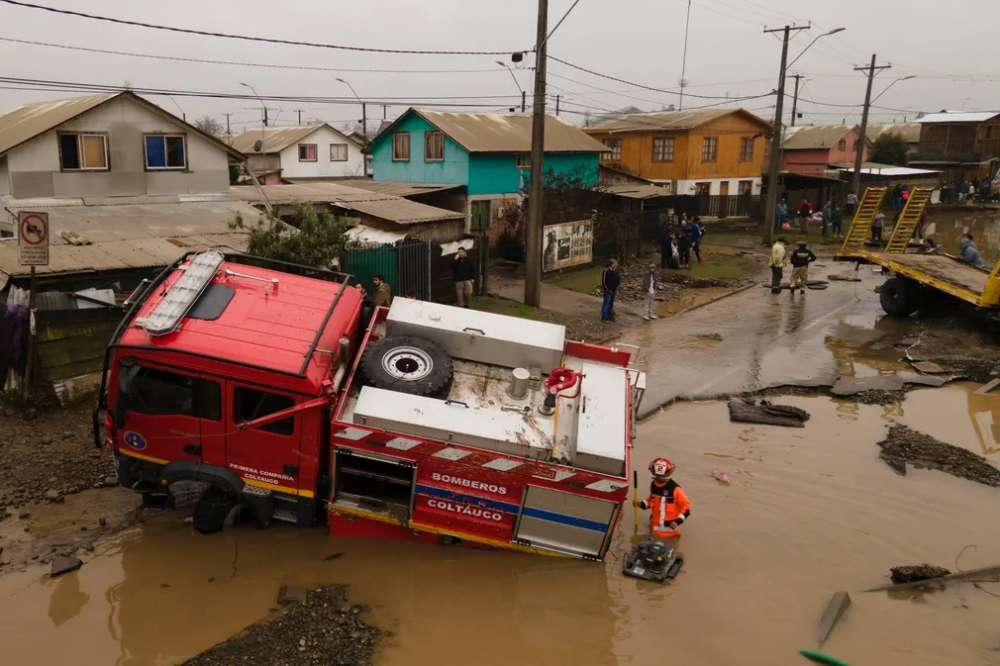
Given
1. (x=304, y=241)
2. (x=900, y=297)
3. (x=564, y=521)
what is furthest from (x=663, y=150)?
(x=564, y=521)

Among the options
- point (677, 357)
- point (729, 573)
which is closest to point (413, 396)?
point (729, 573)

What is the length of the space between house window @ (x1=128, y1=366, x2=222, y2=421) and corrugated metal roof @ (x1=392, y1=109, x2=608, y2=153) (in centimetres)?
2050

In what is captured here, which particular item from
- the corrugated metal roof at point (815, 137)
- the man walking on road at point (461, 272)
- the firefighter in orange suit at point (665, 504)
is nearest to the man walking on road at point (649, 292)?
the man walking on road at point (461, 272)

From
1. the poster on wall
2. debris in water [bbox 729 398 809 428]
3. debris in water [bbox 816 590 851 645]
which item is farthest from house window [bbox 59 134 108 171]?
debris in water [bbox 816 590 851 645]

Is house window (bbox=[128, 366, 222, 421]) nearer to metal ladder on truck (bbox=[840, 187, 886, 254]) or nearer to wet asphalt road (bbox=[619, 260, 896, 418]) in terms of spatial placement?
wet asphalt road (bbox=[619, 260, 896, 418])

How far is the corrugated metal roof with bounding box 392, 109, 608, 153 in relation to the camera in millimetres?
27328

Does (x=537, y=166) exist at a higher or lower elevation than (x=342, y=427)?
higher

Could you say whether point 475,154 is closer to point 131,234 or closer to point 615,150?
point 131,234

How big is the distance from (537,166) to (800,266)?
Result: 918 cm

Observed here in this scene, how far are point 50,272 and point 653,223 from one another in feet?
69.2

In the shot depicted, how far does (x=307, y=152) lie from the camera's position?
47.5 metres

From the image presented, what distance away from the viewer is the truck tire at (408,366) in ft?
23.9

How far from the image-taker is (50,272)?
10906 mm

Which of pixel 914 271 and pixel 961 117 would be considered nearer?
pixel 914 271
